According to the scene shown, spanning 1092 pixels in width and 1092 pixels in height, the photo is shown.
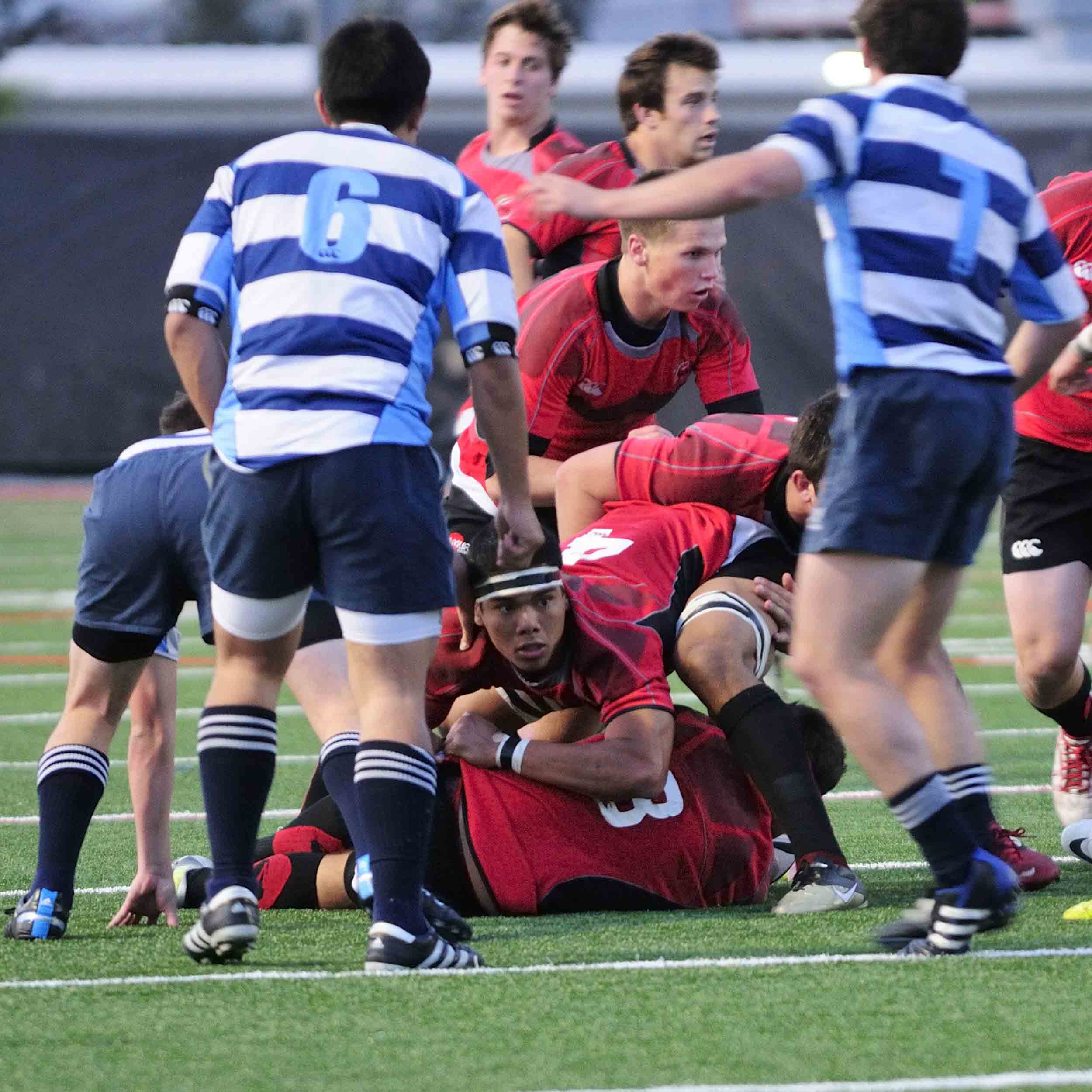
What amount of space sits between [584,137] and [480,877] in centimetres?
1702

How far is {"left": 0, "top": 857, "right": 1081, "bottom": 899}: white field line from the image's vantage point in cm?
488

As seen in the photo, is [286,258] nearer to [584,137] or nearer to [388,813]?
[388,813]

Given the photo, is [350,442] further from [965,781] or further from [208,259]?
[965,781]

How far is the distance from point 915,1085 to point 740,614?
2139mm

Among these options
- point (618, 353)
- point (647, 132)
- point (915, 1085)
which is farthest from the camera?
point (647, 132)

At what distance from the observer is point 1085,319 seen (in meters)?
5.25

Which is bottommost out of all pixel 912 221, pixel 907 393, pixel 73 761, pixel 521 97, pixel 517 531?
pixel 73 761

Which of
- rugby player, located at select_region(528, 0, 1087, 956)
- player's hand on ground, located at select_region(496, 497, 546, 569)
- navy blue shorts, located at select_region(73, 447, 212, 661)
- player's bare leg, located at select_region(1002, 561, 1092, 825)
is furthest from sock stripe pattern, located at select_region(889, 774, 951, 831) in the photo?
player's bare leg, located at select_region(1002, 561, 1092, 825)

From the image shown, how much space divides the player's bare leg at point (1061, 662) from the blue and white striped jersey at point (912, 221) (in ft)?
5.98

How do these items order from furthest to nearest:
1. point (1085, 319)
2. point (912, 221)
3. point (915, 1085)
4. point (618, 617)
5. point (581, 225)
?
point (581, 225) → point (1085, 319) → point (618, 617) → point (912, 221) → point (915, 1085)

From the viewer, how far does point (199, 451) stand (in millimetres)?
4457

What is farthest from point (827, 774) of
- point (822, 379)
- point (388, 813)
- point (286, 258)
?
point (822, 379)

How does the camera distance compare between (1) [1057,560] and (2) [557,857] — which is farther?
(1) [1057,560]

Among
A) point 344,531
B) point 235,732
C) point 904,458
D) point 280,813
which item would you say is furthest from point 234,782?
point 280,813
